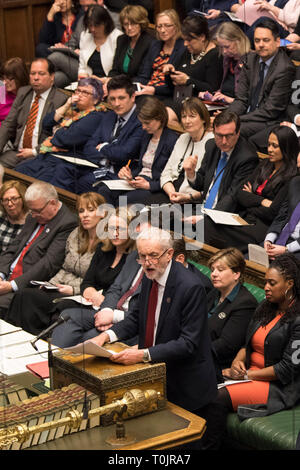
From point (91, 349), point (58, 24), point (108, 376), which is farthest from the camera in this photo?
point (58, 24)

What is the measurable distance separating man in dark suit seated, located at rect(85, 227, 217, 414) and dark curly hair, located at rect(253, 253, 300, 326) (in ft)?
1.47

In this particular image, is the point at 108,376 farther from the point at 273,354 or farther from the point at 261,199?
the point at 261,199

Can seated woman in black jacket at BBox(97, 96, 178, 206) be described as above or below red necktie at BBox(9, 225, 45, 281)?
above

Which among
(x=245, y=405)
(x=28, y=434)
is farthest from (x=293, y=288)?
(x=28, y=434)

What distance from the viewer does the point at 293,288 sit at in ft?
13.5

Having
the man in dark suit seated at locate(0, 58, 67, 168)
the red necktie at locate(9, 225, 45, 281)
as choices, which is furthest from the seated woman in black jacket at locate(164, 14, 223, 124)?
the red necktie at locate(9, 225, 45, 281)

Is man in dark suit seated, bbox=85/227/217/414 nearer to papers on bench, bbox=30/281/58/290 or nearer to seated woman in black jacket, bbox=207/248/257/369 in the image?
seated woman in black jacket, bbox=207/248/257/369

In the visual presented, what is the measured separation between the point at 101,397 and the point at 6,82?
4.04 meters

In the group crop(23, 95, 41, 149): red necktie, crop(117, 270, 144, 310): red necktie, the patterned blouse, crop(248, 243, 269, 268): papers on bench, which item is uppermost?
the patterned blouse

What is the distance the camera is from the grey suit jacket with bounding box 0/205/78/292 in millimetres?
5422

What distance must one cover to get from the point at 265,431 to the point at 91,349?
0.81 m

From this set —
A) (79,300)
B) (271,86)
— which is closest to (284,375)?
(79,300)

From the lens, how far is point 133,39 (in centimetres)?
660

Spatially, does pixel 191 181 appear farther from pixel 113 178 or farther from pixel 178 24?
pixel 178 24
